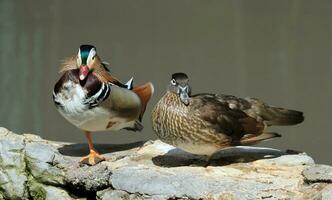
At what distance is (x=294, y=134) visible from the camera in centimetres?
400

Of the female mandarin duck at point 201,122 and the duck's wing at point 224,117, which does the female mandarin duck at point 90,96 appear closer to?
the female mandarin duck at point 201,122

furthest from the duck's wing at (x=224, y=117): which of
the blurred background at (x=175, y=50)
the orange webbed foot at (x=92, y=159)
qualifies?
the blurred background at (x=175, y=50)

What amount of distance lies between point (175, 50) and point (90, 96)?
2237 millimetres

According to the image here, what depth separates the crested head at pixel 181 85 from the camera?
2484 millimetres

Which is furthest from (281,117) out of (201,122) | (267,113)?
(201,122)

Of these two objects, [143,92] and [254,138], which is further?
[143,92]

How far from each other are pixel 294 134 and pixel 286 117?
1360 mm

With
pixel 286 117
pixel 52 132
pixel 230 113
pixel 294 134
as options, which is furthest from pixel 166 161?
pixel 52 132

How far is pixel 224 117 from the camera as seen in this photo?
2.55m

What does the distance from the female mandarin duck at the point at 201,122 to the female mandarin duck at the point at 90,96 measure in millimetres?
221

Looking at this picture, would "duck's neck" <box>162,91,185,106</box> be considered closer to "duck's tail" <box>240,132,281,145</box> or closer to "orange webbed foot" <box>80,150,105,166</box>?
"duck's tail" <box>240,132,281,145</box>

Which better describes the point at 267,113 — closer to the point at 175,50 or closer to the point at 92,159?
the point at 92,159

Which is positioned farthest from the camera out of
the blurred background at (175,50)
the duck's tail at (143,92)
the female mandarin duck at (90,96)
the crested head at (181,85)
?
the blurred background at (175,50)

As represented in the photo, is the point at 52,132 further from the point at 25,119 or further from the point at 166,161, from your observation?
the point at 166,161
